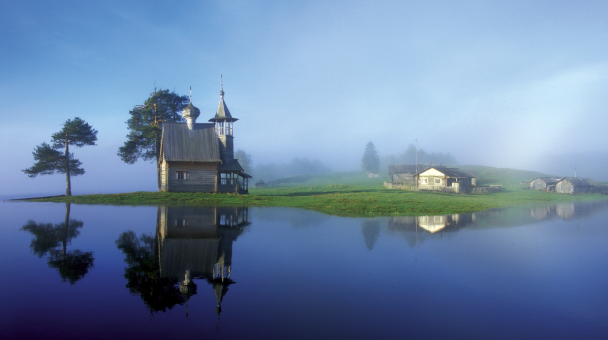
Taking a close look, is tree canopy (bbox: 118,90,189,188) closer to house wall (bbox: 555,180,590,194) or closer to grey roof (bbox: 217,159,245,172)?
grey roof (bbox: 217,159,245,172)

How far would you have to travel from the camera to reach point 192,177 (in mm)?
42938

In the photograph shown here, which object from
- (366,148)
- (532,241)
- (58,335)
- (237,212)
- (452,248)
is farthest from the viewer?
(366,148)

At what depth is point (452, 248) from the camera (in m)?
16.1

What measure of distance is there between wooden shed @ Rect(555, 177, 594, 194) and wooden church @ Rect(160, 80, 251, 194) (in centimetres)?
6324

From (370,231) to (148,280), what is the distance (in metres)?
12.9

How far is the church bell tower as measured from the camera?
4641 cm

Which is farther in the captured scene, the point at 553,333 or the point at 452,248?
the point at 452,248

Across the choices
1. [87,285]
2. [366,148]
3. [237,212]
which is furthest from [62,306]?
[366,148]

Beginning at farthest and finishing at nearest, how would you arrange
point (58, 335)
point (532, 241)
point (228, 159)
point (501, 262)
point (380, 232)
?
point (228, 159) → point (380, 232) → point (532, 241) → point (501, 262) → point (58, 335)

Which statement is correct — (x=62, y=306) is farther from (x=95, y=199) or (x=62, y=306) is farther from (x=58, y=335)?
(x=95, y=199)

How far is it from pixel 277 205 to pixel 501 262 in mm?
22449

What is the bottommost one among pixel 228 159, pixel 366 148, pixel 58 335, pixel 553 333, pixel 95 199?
pixel 553 333

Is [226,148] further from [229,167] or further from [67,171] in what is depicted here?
[67,171]

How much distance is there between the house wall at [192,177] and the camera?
4241cm
